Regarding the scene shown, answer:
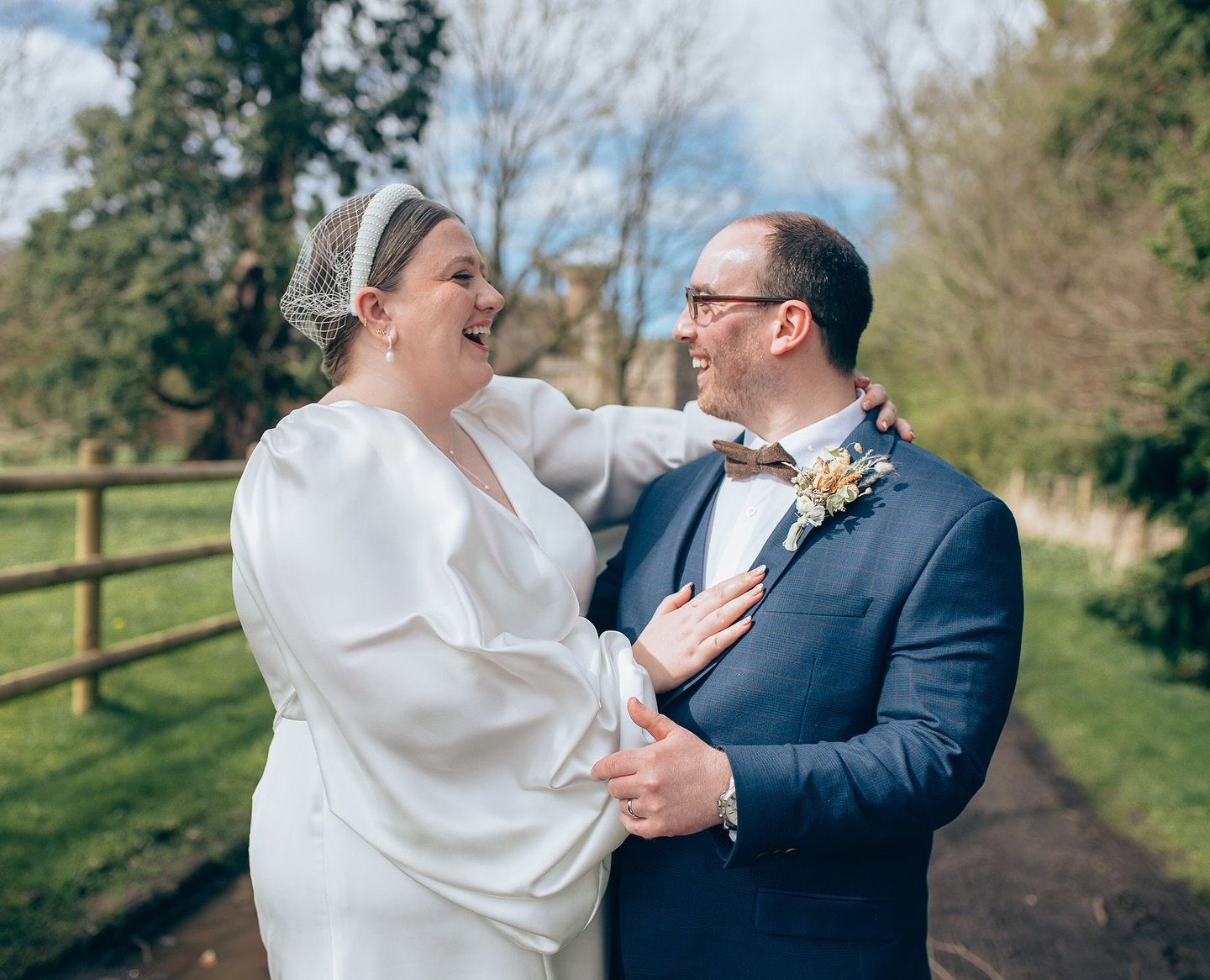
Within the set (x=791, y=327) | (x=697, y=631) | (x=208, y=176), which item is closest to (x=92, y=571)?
(x=697, y=631)

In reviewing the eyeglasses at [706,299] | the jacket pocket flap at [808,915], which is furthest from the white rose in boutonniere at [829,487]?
the jacket pocket flap at [808,915]

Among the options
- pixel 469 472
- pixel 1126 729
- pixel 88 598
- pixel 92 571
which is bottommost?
pixel 1126 729

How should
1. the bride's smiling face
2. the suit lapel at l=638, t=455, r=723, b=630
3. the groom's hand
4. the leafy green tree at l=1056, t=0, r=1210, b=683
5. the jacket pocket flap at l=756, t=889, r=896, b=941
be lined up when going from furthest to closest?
the leafy green tree at l=1056, t=0, r=1210, b=683, the suit lapel at l=638, t=455, r=723, b=630, the bride's smiling face, the jacket pocket flap at l=756, t=889, r=896, b=941, the groom's hand

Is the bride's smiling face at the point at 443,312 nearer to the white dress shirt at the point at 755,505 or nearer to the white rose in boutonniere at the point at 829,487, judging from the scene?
the white dress shirt at the point at 755,505

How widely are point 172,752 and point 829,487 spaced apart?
5.25 m

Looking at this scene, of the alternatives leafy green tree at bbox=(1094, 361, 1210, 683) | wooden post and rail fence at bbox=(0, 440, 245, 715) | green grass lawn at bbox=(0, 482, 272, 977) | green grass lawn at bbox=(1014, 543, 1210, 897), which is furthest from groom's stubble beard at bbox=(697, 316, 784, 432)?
leafy green tree at bbox=(1094, 361, 1210, 683)

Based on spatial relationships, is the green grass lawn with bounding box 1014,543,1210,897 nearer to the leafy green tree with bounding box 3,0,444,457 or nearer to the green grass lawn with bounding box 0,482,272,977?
the green grass lawn with bounding box 0,482,272,977

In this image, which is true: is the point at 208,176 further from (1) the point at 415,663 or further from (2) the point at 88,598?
(1) the point at 415,663

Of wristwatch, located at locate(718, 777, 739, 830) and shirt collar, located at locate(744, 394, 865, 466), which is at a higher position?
shirt collar, located at locate(744, 394, 865, 466)

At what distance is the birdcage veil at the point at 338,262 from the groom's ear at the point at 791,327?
0.98 m

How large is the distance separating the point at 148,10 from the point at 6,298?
722 centimetres

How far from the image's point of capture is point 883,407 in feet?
8.74

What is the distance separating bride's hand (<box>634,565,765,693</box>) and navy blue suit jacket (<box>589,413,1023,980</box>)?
0.12 feet

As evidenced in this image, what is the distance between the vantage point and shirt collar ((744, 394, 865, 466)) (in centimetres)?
257
